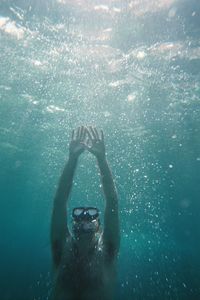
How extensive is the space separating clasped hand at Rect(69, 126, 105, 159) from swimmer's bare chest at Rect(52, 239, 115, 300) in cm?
149

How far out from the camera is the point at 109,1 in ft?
41.4

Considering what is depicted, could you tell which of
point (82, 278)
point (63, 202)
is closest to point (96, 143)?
point (63, 202)

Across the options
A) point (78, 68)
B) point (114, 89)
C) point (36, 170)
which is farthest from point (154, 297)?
point (36, 170)

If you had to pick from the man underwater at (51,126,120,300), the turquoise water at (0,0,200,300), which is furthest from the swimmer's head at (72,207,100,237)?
the turquoise water at (0,0,200,300)

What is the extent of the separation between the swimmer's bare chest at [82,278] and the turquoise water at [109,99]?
34.8 ft

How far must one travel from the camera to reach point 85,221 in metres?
4.96

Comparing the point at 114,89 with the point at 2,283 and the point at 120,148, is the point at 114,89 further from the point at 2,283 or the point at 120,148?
the point at 2,283

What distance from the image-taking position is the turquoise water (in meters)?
13.8

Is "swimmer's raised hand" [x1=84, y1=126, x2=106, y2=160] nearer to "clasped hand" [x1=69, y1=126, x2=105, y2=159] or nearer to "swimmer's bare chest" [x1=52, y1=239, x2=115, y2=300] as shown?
"clasped hand" [x1=69, y1=126, x2=105, y2=159]

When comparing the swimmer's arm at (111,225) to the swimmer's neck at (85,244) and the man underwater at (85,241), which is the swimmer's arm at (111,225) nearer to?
the man underwater at (85,241)

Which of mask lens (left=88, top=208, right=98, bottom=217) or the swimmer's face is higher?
mask lens (left=88, top=208, right=98, bottom=217)

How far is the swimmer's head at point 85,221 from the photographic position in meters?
4.87

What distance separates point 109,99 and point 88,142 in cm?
1479

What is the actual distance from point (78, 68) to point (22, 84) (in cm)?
424
